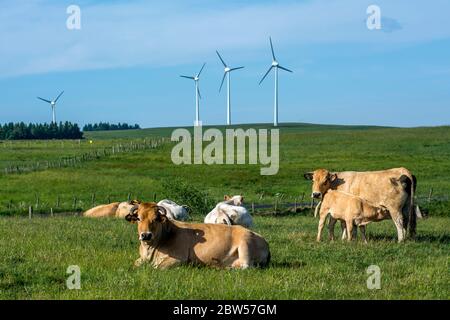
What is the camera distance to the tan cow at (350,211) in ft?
49.2

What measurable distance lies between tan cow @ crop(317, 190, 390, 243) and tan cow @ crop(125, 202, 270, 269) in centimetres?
408

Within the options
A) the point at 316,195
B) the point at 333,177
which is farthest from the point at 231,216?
the point at 333,177

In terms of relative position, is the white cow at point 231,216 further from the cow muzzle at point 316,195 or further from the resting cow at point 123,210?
the resting cow at point 123,210

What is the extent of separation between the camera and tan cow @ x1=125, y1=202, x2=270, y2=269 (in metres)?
11.1

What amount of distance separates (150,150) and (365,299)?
73.9 metres

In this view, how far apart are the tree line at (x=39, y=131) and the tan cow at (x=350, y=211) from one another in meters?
144

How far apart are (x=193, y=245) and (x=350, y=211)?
Answer: 4773 mm

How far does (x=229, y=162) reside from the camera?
66.9 metres

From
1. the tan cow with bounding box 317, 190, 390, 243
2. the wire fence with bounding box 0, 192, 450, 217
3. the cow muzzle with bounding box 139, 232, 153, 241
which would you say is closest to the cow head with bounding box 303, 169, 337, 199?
the tan cow with bounding box 317, 190, 390, 243

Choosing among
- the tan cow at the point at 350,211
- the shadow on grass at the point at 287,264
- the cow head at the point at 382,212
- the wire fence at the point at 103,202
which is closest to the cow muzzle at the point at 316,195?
the tan cow at the point at 350,211

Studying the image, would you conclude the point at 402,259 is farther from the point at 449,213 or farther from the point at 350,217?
the point at 449,213

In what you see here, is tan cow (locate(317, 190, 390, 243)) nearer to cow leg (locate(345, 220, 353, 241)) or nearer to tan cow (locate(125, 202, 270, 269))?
cow leg (locate(345, 220, 353, 241))

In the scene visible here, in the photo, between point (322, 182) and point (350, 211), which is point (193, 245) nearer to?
point (350, 211)
